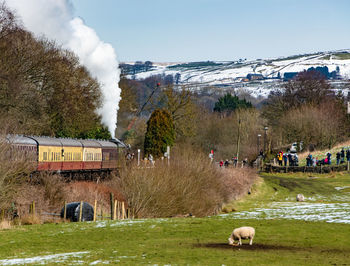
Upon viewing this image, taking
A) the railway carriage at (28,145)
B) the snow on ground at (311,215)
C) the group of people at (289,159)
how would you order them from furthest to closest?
1. the group of people at (289,159)
2. the railway carriage at (28,145)
3. the snow on ground at (311,215)

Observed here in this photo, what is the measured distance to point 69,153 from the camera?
6166cm

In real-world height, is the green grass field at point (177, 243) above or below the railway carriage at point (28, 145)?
below

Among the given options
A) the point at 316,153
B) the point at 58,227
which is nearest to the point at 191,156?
the point at 58,227

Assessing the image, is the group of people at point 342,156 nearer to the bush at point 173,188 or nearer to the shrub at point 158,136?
the shrub at point 158,136

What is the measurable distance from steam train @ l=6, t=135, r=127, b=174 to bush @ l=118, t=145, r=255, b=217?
7.74m

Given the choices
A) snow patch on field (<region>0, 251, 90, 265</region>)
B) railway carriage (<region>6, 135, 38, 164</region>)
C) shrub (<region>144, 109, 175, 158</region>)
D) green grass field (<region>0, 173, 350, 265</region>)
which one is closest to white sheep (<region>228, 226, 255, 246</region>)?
green grass field (<region>0, 173, 350, 265</region>)

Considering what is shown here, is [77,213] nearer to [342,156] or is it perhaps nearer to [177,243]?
[177,243]

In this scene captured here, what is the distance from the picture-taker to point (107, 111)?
275 feet

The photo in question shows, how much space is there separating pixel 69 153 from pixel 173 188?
55.5 ft

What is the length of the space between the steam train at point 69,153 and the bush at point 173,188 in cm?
774

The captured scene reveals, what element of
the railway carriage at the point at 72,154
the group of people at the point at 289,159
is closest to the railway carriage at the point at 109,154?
the railway carriage at the point at 72,154

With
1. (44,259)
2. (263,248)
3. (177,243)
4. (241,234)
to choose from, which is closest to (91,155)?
(177,243)

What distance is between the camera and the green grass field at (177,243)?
24141mm

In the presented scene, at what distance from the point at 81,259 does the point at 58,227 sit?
1085cm
